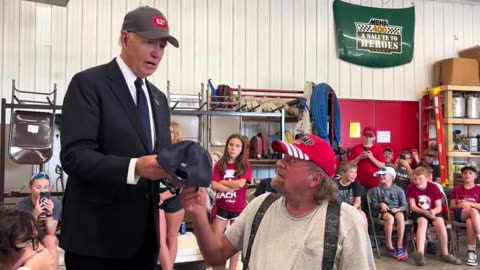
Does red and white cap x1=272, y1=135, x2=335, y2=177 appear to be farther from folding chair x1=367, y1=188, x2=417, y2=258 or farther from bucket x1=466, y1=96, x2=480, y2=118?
bucket x1=466, y1=96, x2=480, y2=118

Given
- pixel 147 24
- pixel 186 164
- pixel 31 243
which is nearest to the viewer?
pixel 186 164

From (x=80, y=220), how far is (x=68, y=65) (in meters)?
6.10

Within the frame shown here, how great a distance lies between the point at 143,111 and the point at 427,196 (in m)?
5.26

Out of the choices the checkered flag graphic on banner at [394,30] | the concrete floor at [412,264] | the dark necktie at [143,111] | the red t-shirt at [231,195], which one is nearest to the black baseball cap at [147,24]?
the dark necktie at [143,111]

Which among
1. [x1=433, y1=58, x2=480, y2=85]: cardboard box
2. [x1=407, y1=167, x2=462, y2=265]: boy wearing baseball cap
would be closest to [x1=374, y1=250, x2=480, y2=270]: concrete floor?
[x1=407, y1=167, x2=462, y2=265]: boy wearing baseball cap

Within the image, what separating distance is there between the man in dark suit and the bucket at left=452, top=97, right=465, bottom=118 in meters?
7.75

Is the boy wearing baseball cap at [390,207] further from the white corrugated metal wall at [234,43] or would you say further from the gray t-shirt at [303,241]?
the gray t-shirt at [303,241]

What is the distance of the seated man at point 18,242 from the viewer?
5.28ft

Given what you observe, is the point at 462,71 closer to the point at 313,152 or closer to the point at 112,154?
the point at 313,152

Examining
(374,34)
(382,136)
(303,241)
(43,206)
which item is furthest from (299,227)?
(374,34)

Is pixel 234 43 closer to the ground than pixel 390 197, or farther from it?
farther from it

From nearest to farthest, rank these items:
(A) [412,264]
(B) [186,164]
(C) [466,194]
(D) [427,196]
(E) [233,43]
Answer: (B) [186,164]
(A) [412,264]
(D) [427,196]
(C) [466,194]
(E) [233,43]

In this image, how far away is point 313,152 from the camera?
177cm

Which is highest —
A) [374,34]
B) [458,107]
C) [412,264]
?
[374,34]
